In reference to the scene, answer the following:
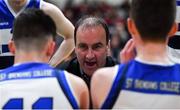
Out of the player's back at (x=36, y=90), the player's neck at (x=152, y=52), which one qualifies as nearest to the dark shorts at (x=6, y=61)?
the player's back at (x=36, y=90)

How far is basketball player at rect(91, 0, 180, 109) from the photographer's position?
321 cm

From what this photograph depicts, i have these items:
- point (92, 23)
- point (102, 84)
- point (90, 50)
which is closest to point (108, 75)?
point (102, 84)

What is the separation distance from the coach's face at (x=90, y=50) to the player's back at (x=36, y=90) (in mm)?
1145

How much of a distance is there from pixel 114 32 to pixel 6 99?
10.0 m

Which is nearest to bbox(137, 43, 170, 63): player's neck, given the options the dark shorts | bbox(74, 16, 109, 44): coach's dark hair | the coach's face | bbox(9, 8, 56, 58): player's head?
bbox(9, 8, 56, 58): player's head

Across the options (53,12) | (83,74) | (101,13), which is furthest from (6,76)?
(101,13)

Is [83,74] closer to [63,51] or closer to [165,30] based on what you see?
[63,51]

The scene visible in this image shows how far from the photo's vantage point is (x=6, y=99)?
332cm

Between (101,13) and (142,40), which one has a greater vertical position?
(142,40)

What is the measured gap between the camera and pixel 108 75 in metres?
3.24

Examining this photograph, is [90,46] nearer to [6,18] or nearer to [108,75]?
[6,18]

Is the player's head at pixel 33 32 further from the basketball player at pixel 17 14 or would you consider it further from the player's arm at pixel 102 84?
the basketball player at pixel 17 14

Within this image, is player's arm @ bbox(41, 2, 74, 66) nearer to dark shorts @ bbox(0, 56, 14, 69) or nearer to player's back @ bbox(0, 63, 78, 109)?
dark shorts @ bbox(0, 56, 14, 69)

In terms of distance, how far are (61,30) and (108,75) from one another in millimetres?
2034
